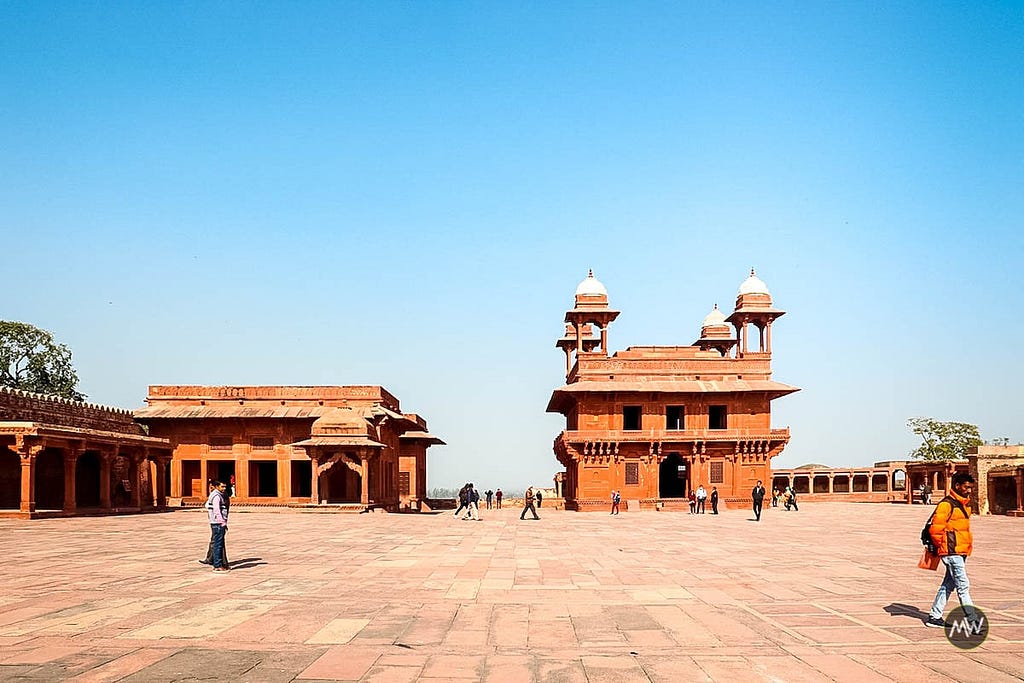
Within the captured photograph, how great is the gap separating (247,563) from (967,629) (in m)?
10.6

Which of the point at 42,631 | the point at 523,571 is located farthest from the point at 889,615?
the point at 42,631

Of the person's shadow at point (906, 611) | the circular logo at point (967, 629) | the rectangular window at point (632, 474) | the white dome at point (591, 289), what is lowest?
the rectangular window at point (632, 474)

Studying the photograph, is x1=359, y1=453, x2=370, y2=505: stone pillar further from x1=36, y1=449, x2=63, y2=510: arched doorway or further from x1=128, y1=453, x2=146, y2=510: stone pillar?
x1=36, y1=449, x2=63, y2=510: arched doorway

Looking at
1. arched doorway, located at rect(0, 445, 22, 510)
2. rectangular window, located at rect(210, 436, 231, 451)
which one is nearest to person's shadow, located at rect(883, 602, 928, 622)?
arched doorway, located at rect(0, 445, 22, 510)

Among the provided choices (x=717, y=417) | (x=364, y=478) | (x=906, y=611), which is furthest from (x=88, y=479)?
(x=906, y=611)

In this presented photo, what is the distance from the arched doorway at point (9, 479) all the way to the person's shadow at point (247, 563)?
61.8ft

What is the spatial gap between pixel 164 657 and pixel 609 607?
191 inches

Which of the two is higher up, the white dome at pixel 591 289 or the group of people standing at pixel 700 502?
the white dome at pixel 591 289

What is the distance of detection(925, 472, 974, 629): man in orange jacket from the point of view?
8.36m

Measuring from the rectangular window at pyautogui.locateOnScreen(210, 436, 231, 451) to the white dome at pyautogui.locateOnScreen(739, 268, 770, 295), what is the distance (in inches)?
1166

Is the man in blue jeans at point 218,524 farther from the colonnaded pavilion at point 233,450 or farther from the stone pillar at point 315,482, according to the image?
the stone pillar at point 315,482

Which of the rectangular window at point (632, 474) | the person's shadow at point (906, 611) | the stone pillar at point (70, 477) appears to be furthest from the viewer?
the rectangular window at point (632, 474)

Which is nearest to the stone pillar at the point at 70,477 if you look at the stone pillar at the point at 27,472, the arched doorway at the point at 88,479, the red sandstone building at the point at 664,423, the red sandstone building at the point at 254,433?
the stone pillar at the point at 27,472

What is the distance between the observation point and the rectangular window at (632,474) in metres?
43.7
